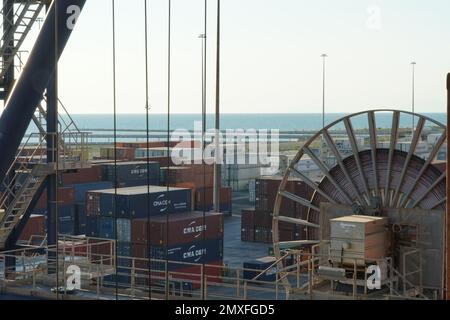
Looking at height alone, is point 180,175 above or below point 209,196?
above

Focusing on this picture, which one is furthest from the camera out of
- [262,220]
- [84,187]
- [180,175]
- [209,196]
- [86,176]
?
[209,196]

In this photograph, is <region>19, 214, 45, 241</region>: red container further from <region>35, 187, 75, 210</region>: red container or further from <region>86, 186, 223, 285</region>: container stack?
<region>35, 187, 75, 210</region>: red container

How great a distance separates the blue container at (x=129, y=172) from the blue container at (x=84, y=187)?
65 centimetres

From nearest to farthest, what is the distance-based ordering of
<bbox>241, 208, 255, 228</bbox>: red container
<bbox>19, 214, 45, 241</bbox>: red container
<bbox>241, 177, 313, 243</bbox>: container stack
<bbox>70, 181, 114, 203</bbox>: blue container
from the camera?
<bbox>19, 214, 45, 241</bbox>: red container
<bbox>70, 181, 114, 203</bbox>: blue container
<bbox>241, 177, 313, 243</bbox>: container stack
<bbox>241, 208, 255, 228</bbox>: red container

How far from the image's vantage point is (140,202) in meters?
38.0

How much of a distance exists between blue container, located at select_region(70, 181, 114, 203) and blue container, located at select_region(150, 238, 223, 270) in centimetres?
1171

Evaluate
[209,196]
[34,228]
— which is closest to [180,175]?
[209,196]

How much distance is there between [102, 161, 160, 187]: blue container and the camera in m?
52.4

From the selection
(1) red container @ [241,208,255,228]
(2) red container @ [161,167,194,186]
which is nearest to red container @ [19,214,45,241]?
(2) red container @ [161,167,194,186]

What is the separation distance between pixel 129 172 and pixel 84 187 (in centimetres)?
430

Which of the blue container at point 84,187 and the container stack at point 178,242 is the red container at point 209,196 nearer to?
the blue container at point 84,187

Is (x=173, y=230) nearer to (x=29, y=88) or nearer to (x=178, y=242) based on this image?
(x=178, y=242)
